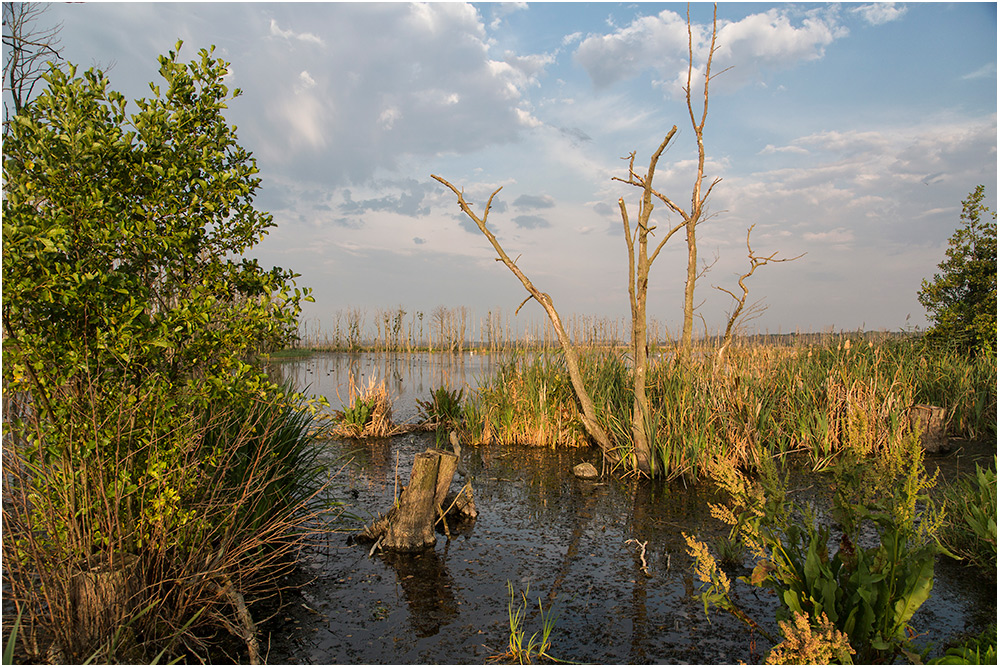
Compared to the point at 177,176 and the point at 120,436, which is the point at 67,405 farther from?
the point at 177,176

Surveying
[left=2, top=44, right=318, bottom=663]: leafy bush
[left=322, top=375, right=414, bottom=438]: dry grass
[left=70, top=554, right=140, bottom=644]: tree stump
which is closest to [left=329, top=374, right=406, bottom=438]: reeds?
[left=322, top=375, right=414, bottom=438]: dry grass

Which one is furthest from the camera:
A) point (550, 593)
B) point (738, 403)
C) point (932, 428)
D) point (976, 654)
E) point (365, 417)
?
point (365, 417)

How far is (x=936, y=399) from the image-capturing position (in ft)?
32.0

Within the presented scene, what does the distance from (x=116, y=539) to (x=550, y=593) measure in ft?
8.11

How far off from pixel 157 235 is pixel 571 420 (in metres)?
6.45

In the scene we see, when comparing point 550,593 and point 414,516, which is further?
point 414,516

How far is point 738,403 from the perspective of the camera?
22.8 feet

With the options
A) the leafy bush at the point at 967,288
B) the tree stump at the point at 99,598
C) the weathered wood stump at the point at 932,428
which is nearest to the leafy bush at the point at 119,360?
the tree stump at the point at 99,598

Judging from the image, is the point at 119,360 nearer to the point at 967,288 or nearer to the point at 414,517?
the point at 414,517

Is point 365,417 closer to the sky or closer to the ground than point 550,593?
closer to the sky

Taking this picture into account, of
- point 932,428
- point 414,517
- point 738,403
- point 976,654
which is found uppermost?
point 738,403

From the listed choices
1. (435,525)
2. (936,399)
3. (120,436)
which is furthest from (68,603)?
(936,399)

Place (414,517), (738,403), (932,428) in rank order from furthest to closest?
(932,428)
(738,403)
(414,517)

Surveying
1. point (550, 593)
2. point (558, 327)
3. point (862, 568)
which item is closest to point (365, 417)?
point (558, 327)
